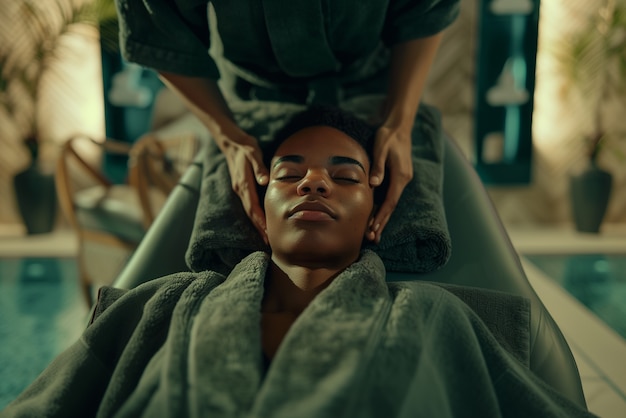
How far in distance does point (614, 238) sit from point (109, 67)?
352 cm

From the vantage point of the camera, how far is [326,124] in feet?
3.84

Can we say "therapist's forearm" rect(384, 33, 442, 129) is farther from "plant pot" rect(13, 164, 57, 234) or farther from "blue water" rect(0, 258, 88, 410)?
"plant pot" rect(13, 164, 57, 234)

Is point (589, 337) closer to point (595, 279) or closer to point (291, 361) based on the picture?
point (595, 279)

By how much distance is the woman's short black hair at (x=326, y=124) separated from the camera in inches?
46.7

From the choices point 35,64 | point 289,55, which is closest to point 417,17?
point 289,55

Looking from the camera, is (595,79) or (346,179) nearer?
(346,179)

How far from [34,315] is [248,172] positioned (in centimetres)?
179

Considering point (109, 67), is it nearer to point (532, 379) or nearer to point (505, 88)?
point (505, 88)

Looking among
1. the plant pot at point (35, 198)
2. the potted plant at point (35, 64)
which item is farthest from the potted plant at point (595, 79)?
the plant pot at point (35, 198)

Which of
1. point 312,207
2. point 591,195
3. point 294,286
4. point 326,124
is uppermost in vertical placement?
point 326,124

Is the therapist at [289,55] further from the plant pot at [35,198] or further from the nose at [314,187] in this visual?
the plant pot at [35,198]

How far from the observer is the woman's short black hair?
A: 46.7 inches

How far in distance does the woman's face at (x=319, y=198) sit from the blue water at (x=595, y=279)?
1.66 m

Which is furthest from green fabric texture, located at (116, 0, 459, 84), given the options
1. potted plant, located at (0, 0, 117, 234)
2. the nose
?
potted plant, located at (0, 0, 117, 234)
